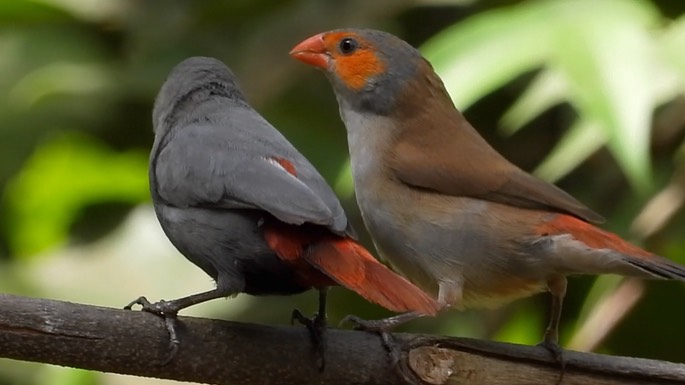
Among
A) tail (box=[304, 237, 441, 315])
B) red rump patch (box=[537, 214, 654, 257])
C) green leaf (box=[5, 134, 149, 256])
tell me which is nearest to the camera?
tail (box=[304, 237, 441, 315])

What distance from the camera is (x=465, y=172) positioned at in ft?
9.34

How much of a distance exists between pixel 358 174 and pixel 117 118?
1.97 meters

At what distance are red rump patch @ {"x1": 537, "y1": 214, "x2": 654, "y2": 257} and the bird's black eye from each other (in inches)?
27.2

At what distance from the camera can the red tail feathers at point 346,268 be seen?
84.4 inches

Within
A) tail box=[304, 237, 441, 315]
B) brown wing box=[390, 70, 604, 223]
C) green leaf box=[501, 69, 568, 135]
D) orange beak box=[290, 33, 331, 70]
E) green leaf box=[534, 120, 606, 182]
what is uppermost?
orange beak box=[290, 33, 331, 70]

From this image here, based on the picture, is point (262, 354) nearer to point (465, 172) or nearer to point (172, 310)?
point (172, 310)

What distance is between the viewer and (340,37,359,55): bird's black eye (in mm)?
3105

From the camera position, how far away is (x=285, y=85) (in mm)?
4305

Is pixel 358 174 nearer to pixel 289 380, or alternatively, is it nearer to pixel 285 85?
pixel 289 380

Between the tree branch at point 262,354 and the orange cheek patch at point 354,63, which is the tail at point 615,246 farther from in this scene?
the orange cheek patch at point 354,63

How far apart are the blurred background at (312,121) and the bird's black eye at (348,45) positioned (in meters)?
0.21

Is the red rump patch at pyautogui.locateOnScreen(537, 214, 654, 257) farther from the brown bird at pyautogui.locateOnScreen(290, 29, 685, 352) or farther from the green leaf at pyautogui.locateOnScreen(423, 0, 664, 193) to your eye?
the green leaf at pyautogui.locateOnScreen(423, 0, 664, 193)

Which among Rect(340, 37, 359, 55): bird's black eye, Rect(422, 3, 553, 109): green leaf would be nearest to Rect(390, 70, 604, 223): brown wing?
Rect(422, 3, 553, 109): green leaf

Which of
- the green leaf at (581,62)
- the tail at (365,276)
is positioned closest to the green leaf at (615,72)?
the green leaf at (581,62)
